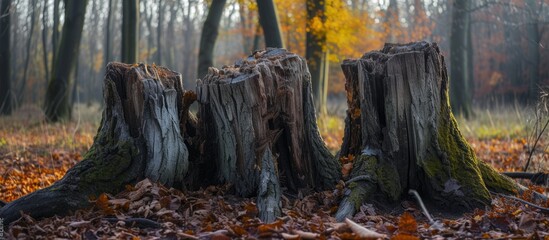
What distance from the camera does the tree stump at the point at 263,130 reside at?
530 cm

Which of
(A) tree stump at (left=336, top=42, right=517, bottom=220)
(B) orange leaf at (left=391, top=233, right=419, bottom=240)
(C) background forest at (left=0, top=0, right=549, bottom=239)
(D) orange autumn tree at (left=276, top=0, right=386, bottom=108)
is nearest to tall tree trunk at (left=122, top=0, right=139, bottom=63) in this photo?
(C) background forest at (left=0, top=0, right=549, bottom=239)

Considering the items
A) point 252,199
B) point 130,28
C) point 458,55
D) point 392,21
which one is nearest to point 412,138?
point 252,199

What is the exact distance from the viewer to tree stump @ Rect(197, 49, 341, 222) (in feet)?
A: 17.4

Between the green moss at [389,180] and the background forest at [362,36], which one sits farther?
the background forest at [362,36]

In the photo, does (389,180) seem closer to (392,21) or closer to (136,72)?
(136,72)

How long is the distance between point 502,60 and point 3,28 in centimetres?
2837

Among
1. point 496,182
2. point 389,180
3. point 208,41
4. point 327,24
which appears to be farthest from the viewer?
point 327,24


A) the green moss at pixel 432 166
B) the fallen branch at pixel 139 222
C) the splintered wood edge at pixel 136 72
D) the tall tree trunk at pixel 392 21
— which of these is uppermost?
the tall tree trunk at pixel 392 21

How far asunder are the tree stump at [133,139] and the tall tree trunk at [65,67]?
10.9m

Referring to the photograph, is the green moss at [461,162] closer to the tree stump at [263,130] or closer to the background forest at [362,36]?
the tree stump at [263,130]

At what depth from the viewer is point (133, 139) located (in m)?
5.41

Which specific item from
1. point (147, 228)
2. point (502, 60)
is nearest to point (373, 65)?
point (147, 228)

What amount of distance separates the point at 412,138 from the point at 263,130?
135cm

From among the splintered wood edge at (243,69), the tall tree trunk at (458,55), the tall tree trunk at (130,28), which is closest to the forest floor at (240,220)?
the splintered wood edge at (243,69)
